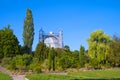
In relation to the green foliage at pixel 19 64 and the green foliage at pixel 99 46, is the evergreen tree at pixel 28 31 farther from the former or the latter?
the green foliage at pixel 99 46

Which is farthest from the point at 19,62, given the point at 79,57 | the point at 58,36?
the point at 58,36

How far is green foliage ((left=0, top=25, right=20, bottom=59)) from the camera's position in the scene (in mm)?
53250

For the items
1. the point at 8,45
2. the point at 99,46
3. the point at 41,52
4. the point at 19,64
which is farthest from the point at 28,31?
the point at 19,64

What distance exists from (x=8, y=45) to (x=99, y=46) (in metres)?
19.2

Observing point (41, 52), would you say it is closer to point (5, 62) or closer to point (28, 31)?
point (28, 31)

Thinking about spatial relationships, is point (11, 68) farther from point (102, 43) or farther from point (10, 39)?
point (102, 43)

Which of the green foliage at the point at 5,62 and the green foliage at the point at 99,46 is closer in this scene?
the green foliage at the point at 5,62

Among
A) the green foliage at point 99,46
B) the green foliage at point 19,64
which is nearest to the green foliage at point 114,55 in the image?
the green foliage at point 99,46

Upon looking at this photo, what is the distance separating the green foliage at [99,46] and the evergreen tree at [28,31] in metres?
14.5

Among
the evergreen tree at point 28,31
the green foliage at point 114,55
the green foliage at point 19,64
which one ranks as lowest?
the green foliage at point 19,64

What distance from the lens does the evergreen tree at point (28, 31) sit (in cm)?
6281

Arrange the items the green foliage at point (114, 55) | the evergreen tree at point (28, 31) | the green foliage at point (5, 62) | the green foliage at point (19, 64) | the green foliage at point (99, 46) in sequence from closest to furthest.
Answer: the green foliage at point (19, 64) < the green foliage at point (5, 62) < the green foliage at point (114, 55) < the green foliage at point (99, 46) < the evergreen tree at point (28, 31)

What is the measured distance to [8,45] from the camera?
53688 mm

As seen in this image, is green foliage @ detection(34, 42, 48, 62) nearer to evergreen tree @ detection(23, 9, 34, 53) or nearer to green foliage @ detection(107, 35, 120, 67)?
evergreen tree @ detection(23, 9, 34, 53)
